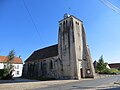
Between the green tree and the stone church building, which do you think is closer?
the stone church building

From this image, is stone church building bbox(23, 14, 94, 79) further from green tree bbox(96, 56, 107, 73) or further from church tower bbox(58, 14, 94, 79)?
green tree bbox(96, 56, 107, 73)

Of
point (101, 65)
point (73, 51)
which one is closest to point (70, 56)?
point (73, 51)

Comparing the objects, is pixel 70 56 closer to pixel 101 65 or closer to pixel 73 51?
pixel 73 51

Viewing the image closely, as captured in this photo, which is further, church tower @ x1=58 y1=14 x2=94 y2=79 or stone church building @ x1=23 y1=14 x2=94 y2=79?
stone church building @ x1=23 y1=14 x2=94 y2=79

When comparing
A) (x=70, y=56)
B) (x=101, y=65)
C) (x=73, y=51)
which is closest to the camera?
(x=73, y=51)

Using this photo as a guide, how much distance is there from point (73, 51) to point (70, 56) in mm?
1435

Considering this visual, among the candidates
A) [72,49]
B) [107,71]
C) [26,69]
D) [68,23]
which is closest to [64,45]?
[72,49]

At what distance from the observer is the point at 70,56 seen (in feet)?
106

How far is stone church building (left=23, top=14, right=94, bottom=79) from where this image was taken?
1250 inches

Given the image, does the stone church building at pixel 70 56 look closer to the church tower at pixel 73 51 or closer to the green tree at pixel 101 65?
the church tower at pixel 73 51

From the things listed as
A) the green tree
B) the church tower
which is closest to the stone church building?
the church tower

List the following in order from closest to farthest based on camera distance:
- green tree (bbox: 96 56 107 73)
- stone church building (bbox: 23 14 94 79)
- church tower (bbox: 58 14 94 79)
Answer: church tower (bbox: 58 14 94 79) < stone church building (bbox: 23 14 94 79) < green tree (bbox: 96 56 107 73)

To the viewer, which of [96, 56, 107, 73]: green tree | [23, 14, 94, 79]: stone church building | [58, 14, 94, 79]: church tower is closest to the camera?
[58, 14, 94, 79]: church tower

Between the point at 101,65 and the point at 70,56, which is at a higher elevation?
the point at 70,56
